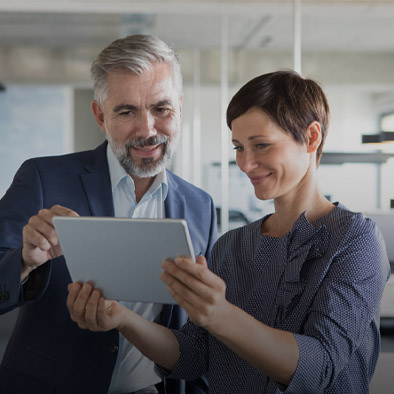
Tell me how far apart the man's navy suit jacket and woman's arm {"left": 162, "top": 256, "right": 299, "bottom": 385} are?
599mm

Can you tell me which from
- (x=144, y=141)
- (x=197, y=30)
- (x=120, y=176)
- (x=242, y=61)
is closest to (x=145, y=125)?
(x=144, y=141)

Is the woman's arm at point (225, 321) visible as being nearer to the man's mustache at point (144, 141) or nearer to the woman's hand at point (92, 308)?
the woman's hand at point (92, 308)

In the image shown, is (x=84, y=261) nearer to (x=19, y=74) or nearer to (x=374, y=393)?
(x=374, y=393)

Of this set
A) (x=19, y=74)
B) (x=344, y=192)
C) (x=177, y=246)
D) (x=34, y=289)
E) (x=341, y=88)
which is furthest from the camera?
(x=19, y=74)

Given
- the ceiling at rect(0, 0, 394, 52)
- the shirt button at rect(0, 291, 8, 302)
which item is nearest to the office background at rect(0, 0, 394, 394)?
the ceiling at rect(0, 0, 394, 52)

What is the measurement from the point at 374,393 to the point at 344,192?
463 cm

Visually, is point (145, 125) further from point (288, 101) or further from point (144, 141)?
point (288, 101)

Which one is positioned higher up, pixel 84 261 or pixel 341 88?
pixel 341 88

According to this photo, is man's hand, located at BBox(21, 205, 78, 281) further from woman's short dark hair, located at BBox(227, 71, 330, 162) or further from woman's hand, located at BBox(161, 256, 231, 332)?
woman's short dark hair, located at BBox(227, 71, 330, 162)

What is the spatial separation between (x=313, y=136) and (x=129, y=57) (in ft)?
2.20

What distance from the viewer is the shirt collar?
5.90ft

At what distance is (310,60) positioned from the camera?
7840mm

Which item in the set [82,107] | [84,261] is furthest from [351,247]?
[82,107]

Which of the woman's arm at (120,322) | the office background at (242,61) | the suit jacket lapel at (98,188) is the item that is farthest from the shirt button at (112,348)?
the office background at (242,61)
